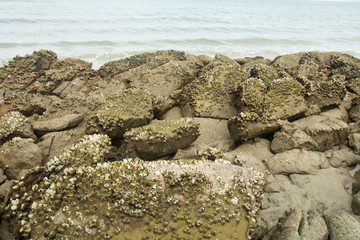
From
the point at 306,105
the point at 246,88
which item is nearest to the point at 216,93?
the point at 246,88

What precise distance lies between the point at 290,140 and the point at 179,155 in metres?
2.89

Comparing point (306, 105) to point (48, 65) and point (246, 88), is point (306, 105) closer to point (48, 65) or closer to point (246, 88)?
point (246, 88)

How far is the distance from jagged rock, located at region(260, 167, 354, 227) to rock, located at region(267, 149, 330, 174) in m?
0.12

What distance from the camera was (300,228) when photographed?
4.27 m

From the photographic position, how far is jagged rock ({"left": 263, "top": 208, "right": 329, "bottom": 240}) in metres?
4.12

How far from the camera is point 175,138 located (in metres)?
6.26

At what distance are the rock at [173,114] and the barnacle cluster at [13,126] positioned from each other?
4024mm

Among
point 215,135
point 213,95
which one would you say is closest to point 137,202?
point 215,135

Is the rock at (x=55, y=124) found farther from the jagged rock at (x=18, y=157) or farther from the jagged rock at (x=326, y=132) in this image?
the jagged rock at (x=326, y=132)

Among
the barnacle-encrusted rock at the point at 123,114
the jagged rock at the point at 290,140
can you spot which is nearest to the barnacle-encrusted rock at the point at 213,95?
the barnacle-encrusted rock at the point at 123,114

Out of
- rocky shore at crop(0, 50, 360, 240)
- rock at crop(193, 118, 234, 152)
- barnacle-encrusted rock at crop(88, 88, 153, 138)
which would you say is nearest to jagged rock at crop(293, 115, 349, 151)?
rocky shore at crop(0, 50, 360, 240)

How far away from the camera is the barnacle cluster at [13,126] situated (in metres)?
6.81

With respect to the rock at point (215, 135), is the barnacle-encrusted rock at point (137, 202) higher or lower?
higher

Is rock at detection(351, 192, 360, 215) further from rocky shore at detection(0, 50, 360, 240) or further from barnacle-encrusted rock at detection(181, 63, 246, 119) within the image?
barnacle-encrusted rock at detection(181, 63, 246, 119)
